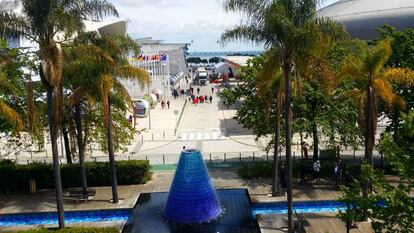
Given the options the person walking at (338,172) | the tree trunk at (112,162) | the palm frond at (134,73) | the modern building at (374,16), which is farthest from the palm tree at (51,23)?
the modern building at (374,16)

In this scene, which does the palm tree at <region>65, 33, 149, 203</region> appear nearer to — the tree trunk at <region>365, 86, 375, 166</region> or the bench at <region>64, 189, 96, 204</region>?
the bench at <region>64, 189, 96, 204</region>

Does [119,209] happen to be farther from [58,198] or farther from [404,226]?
[404,226]

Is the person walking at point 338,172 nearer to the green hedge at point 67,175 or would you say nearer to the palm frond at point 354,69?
the palm frond at point 354,69

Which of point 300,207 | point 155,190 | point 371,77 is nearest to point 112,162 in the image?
point 155,190

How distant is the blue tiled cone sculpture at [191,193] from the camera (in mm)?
18562

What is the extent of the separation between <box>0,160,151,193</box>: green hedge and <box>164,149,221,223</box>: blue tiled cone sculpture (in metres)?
5.97

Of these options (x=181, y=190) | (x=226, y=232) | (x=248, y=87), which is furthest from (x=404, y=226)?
(x=248, y=87)

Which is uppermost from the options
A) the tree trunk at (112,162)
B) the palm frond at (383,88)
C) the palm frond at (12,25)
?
the palm frond at (12,25)

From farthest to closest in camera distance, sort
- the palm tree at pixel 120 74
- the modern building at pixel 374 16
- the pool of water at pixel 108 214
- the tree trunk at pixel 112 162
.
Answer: the modern building at pixel 374 16 → the tree trunk at pixel 112 162 → the pool of water at pixel 108 214 → the palm tree at pixel 120 74

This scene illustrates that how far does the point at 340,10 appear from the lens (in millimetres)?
82000

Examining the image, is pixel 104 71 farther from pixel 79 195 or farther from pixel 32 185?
pixel 32 185

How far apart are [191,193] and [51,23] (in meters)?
8.39

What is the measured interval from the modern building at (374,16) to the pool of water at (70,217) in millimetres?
57968

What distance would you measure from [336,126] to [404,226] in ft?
45.8
